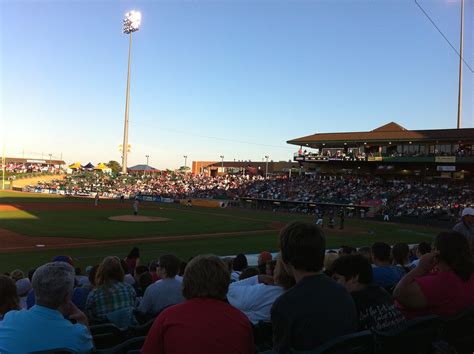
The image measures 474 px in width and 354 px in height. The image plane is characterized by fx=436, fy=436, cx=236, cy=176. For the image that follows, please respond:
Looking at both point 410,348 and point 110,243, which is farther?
point 110,243

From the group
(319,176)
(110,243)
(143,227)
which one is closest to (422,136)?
(319,176)

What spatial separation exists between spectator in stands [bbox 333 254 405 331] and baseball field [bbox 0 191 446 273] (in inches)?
571

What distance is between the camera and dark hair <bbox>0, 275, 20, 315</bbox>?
13.7 feet

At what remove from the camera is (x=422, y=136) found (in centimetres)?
5178

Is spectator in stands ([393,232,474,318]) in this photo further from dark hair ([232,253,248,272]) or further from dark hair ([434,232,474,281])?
dark hair ([232,253,248,272])

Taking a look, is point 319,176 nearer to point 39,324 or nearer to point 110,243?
point 110,243

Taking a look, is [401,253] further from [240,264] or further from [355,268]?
[355,268]

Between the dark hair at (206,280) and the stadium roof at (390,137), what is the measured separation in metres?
51.9

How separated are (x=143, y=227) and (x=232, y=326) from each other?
27.6 meters

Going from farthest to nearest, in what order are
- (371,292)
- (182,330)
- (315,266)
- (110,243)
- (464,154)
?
(464,154) < (110,243) < (371,292) < (315,266) < (182,330)

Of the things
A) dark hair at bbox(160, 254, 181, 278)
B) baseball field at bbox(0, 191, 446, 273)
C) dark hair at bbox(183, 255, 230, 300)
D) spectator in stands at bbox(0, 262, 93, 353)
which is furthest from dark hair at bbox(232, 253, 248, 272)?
baseball field at bbox(0, 191, 446, 273)

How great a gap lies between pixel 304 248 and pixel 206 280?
73cm

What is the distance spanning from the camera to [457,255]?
13.8 ft

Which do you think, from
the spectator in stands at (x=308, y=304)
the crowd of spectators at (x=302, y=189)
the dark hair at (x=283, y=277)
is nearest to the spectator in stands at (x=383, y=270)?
the dark hair at (x=283, y=277)
